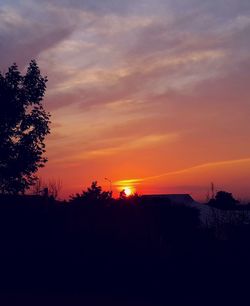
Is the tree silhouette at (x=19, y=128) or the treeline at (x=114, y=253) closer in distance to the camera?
the treeline at (x=114, y=253)

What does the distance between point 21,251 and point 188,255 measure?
572cm

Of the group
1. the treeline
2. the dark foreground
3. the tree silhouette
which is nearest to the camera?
the dark foreground

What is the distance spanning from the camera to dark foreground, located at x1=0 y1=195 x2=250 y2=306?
15.4m

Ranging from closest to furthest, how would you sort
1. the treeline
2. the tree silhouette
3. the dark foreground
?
the dark foreground < the treeline < the tree silhouette

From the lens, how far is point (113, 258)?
17188mm

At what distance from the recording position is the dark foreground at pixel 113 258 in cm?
1538

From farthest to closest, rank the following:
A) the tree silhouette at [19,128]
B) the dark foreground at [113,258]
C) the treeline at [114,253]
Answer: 1. the tree silhouette at [19,128]
2. the treeline at [114,253]
3. the dark foreground at [113,258]

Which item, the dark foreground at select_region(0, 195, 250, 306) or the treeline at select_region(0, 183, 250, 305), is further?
the treeline at select_region(0, 183, 250, 305)

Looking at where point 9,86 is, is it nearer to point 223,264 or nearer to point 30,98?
point 30,98

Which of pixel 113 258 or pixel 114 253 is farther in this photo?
pixel 114 253

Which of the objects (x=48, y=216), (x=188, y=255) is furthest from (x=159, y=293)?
(x=48, y=216)

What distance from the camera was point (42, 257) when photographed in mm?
17781

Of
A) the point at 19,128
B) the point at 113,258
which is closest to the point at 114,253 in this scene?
the point at 113,258

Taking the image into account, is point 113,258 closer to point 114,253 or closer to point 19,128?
point 114,253
